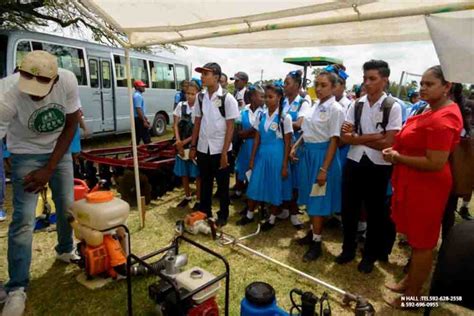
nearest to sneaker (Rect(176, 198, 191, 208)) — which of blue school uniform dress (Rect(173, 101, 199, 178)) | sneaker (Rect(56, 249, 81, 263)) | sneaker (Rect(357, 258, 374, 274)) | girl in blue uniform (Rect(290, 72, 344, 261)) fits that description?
blue school uniform dress (Rect(173, 101, 199, 178))

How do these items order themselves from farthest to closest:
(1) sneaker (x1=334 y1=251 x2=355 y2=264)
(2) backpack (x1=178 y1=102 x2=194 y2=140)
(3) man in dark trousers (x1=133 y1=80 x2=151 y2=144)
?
(3) man in dark trousers (x1=133 y1=80 x2=151 y2=144)
(2) backpack (x1=178 y1=102 x2=194 y2=140)
(1) sneaker (x1=334 y1=251 x2=355 y2=264)

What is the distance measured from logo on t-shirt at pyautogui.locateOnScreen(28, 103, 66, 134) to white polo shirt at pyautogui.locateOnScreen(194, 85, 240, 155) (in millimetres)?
1544

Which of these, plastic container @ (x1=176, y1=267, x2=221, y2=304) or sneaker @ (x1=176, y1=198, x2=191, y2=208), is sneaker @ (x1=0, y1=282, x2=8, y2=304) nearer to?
plastic container @ (x1=176, y1=267, x2=221, y2=304)

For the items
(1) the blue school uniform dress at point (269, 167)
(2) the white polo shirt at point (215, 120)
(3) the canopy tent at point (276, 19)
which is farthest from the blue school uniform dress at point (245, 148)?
(3) the canopy tent at point (276, 19)

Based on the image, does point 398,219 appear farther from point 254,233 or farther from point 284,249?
point 254,233

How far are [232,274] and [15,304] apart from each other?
5.44 feet

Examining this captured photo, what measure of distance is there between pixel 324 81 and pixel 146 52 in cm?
1043

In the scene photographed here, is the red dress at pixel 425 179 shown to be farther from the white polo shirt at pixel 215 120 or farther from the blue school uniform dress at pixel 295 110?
the white polo shirt at pixel 215 120

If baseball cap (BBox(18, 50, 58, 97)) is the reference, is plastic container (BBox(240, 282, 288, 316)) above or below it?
below

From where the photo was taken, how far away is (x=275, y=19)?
8.00ft

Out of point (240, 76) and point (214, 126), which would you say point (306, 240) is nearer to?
point (214, 126)

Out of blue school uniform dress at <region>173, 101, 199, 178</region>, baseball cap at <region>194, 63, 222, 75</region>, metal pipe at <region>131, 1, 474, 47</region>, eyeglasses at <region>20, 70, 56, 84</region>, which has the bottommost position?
blue school uniform dress at <region>173, 101, 199, 178</region>

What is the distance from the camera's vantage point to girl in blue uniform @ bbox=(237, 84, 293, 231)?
139 inches

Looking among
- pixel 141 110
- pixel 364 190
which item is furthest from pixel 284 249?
pixel 141 110
